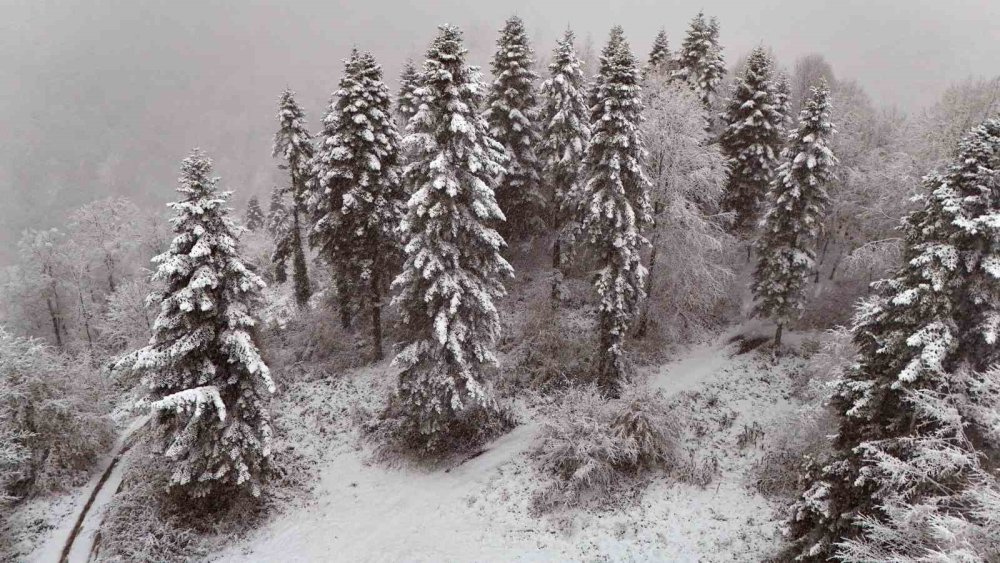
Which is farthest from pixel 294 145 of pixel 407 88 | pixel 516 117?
pixel 516 117

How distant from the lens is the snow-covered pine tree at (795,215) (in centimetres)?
2448

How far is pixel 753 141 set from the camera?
31.4m

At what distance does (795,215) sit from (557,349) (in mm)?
13886

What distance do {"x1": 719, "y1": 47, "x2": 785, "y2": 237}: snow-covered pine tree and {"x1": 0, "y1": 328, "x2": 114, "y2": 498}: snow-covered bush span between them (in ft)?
114

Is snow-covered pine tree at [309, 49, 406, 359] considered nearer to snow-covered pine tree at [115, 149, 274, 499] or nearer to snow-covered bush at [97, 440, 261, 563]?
snow-covered pine tree at [115, 149, 274, 499]

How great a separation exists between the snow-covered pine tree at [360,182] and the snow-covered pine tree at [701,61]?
2254 cm

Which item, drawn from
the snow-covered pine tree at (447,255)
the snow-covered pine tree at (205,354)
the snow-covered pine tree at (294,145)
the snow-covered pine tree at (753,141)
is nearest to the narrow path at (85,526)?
the snow-covered pine tree at (205,354)

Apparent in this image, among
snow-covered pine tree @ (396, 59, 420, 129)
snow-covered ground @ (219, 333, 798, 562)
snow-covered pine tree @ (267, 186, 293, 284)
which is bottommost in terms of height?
snow-covered ground @ (219, 333, 798, 562)

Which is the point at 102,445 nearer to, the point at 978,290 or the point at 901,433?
the point at 901,433

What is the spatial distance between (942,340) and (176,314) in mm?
20091

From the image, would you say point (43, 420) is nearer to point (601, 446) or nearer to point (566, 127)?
point (601, 446)

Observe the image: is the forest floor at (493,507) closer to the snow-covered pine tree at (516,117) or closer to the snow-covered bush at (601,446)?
the snow-covered bush at (601,446)

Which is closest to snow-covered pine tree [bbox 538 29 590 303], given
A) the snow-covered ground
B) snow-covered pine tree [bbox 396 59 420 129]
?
snow-covered pine tree [bbox 396 59 420 129]

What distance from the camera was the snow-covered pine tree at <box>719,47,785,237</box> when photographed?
3095 cm
